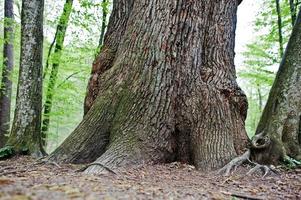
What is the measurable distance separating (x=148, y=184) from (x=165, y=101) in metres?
1.44

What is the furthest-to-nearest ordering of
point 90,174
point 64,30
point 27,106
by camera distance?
point 64,30
point 27,106
point 90,174

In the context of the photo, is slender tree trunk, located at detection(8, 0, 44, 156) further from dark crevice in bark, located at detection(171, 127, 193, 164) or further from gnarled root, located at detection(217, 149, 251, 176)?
gnarled root, located at detection(217, 149, 251, 176)

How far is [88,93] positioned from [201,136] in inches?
73.0

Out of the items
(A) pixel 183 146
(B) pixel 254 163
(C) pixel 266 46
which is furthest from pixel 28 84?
(C) pixel 266 46

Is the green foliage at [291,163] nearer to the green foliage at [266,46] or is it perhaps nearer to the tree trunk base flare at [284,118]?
the tree trunk base flare at [284,118]

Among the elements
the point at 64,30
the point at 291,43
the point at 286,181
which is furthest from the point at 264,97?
the point at 286,181

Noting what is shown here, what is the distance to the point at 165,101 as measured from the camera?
4039 millimetres

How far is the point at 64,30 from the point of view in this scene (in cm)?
1058

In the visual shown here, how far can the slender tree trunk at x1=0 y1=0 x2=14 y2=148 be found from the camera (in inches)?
363

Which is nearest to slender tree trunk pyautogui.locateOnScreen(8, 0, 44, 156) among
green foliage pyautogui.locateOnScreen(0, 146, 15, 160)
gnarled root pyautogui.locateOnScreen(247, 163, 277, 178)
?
green foliage pyautogui.locateOnScreen(0, 146, 15, 160)

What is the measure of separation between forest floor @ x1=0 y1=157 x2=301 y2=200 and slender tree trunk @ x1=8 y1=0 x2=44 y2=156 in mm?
1634

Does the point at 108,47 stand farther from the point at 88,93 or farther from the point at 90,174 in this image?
the point at 90,174

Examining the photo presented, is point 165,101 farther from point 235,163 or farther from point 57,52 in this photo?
point 57,52

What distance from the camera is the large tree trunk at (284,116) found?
→ 4173mm
